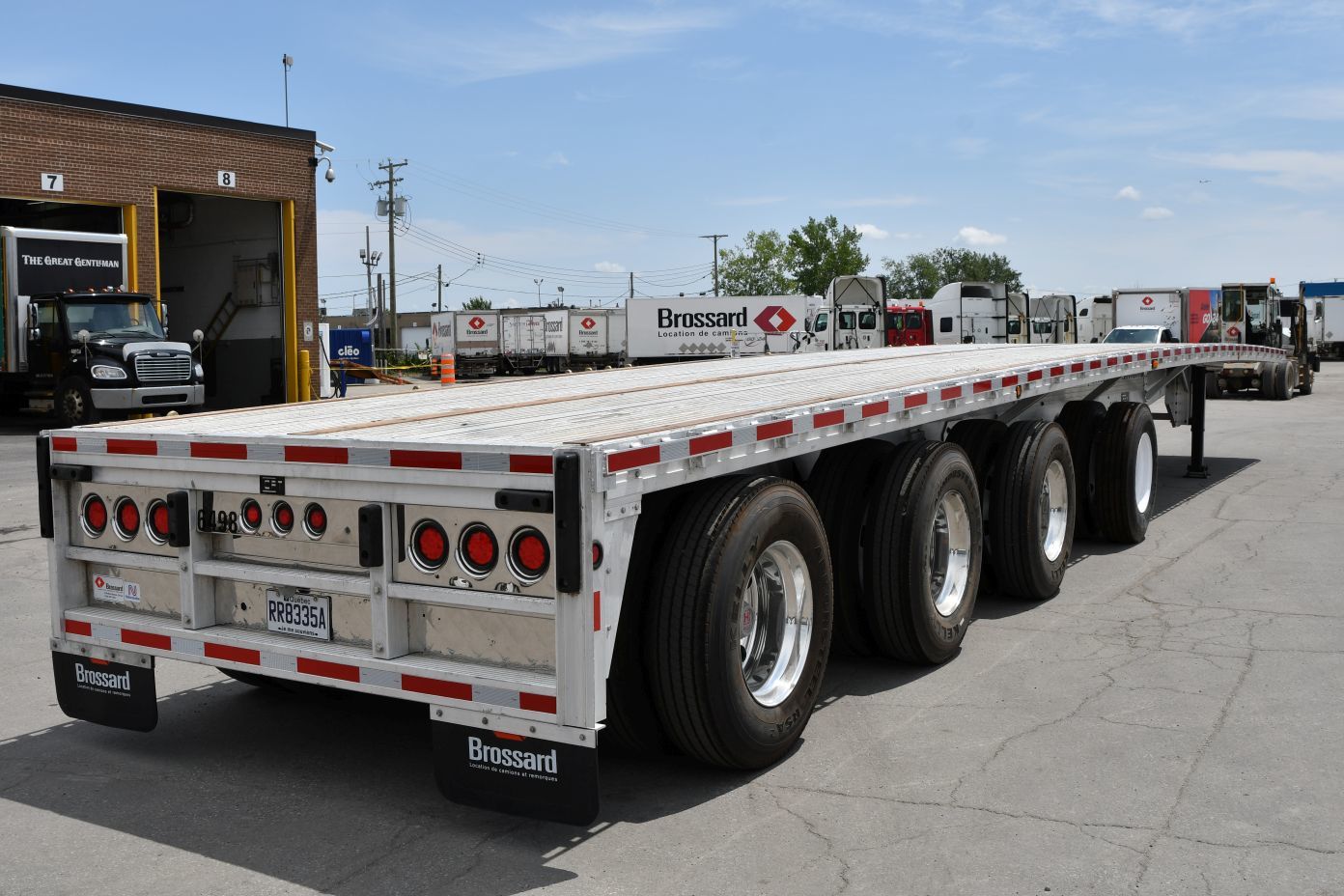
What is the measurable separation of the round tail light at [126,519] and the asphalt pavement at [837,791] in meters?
1.01

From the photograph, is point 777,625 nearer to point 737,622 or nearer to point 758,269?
point 737,622

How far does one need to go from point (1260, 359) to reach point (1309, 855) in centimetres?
1174

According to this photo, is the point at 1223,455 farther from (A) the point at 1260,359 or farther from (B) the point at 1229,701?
(B) the point at 1229,701

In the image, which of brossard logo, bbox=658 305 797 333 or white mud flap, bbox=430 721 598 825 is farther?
brossard logo, bbox=658 305 797 333

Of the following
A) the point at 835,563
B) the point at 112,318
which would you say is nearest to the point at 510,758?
the point at 835,563

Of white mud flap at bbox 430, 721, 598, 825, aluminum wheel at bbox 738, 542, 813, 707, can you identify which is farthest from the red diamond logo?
white mud flap at bbox 430, 721, 598, 825

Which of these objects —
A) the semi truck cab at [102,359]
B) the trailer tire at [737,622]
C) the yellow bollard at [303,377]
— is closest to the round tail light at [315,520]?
the trailer tire at [737,622]

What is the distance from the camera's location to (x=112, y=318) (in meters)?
22.5

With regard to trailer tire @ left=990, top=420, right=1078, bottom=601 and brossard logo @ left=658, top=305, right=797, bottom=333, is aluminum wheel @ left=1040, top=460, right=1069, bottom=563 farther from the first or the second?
brossard logo @ left=658, top=305, right=797, bottom=333

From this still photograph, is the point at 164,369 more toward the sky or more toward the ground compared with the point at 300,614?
more toward the sky

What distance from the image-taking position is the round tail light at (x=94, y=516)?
5.15 meters

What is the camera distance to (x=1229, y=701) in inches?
230

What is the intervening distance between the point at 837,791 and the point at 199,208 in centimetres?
3081

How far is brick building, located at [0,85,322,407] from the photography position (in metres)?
26.0
